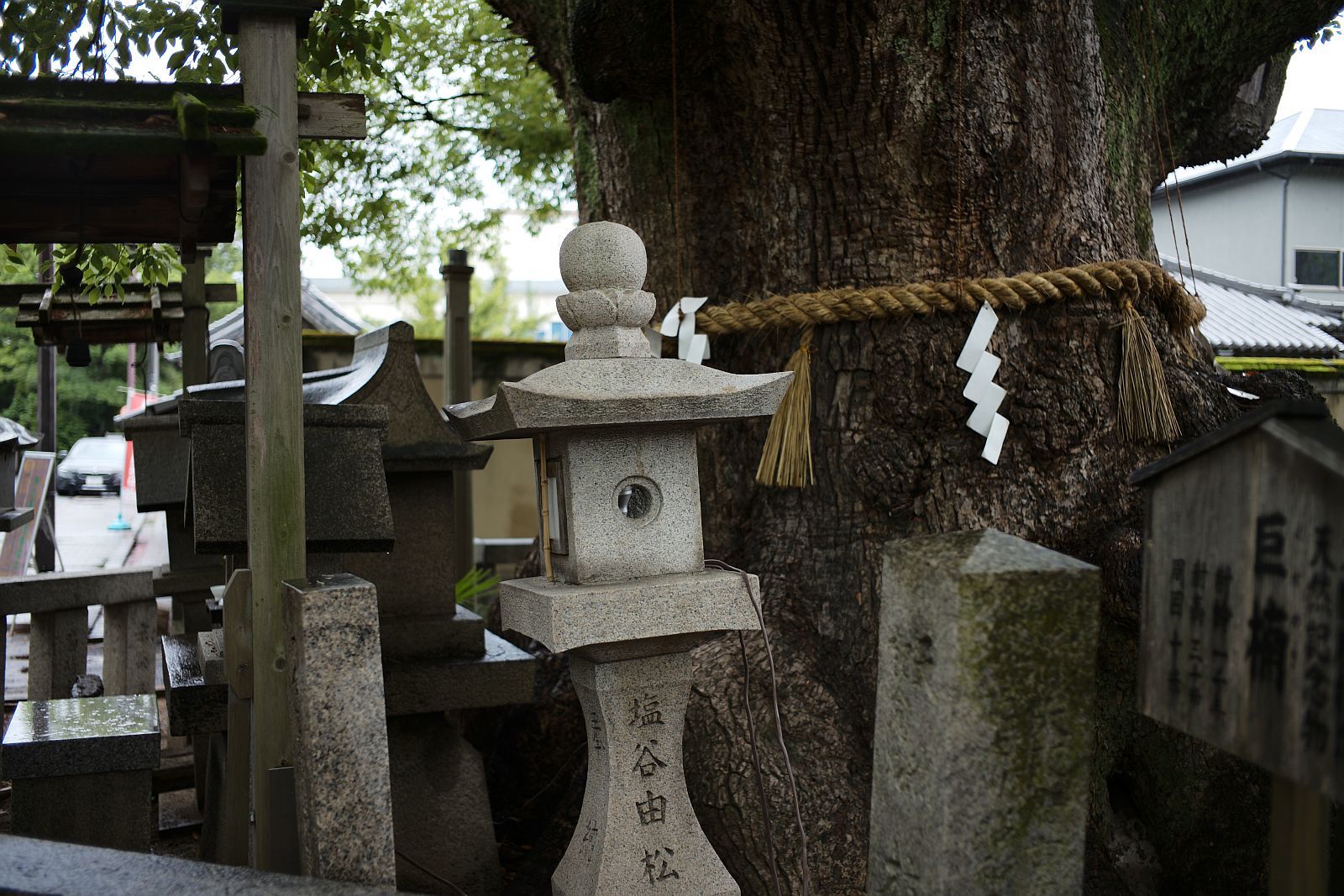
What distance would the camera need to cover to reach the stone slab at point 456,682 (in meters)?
4.31

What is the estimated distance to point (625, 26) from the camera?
4.31 meters

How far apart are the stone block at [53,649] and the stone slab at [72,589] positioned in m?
0.09

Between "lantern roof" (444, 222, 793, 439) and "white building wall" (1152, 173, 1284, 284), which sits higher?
"white building wall" (1152, 173, 1284, 284)

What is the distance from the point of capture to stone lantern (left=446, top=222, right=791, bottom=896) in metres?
3.22

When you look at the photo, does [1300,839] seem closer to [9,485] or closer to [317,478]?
[317,478]

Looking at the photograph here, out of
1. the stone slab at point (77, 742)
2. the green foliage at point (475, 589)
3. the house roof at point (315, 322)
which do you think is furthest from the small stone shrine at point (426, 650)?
the house roof at point (315, 322)

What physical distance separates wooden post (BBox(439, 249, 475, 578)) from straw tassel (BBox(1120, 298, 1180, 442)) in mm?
4837

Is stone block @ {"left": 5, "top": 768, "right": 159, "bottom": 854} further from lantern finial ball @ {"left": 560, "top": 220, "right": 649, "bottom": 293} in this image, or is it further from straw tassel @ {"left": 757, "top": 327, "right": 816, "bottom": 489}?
straw tassel @ {"left": 757, "top": 327, "right": 816, "bottom": 489}

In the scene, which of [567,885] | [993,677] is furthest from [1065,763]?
[567,885]

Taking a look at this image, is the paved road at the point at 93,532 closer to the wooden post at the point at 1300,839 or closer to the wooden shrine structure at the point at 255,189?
the wooden shrine structure at the point at 255,189

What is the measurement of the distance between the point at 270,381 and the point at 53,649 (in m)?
3.80

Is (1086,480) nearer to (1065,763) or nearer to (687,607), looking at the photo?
(687,607)

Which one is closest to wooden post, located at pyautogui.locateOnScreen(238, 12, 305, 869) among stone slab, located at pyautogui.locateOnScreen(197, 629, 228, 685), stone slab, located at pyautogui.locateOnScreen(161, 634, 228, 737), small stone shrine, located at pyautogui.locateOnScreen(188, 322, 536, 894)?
stone slab, located at pyautogui.locateOnScreen(197, 629, 228, 685)

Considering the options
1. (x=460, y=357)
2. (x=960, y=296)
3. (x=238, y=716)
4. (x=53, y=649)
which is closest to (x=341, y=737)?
(x=238, y=716)
